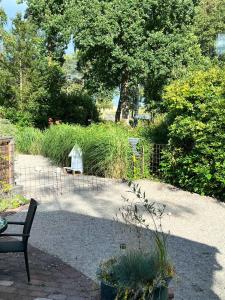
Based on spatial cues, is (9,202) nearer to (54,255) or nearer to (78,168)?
(54,255)

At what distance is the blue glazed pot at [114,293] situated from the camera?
371 centimetres

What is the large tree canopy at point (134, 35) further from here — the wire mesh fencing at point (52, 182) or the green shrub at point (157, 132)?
the wire mesh fencing at point (52, 182)

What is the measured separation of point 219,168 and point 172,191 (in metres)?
1.45

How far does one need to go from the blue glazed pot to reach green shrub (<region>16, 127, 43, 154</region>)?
12154mm

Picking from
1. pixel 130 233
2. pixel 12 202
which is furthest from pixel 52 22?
pixel 130 233

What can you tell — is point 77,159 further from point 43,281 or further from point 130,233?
point 43,281

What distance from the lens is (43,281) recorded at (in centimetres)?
475

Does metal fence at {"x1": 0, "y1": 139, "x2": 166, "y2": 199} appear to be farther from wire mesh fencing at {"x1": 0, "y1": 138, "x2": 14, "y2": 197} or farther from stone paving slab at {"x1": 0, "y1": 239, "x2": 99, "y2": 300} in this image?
stone paving slab at {"x1": 0, "y1": 239, "x2": 99, "y2": 300}

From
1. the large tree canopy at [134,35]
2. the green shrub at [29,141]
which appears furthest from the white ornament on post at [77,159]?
the large tree canopy at [134,35]

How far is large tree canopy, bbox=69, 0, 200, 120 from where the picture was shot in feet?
71.9

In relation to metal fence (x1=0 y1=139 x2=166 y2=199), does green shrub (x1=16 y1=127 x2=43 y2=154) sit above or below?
above

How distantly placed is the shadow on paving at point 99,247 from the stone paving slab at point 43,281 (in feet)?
0.11

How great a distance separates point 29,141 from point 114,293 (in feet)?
43.3

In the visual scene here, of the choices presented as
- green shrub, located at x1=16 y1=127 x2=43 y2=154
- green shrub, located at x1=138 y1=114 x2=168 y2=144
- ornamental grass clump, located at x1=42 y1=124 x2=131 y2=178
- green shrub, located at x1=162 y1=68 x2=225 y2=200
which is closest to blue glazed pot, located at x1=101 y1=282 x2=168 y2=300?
green shrub, located at x1=162 y1=68 x2=225 y2=200
